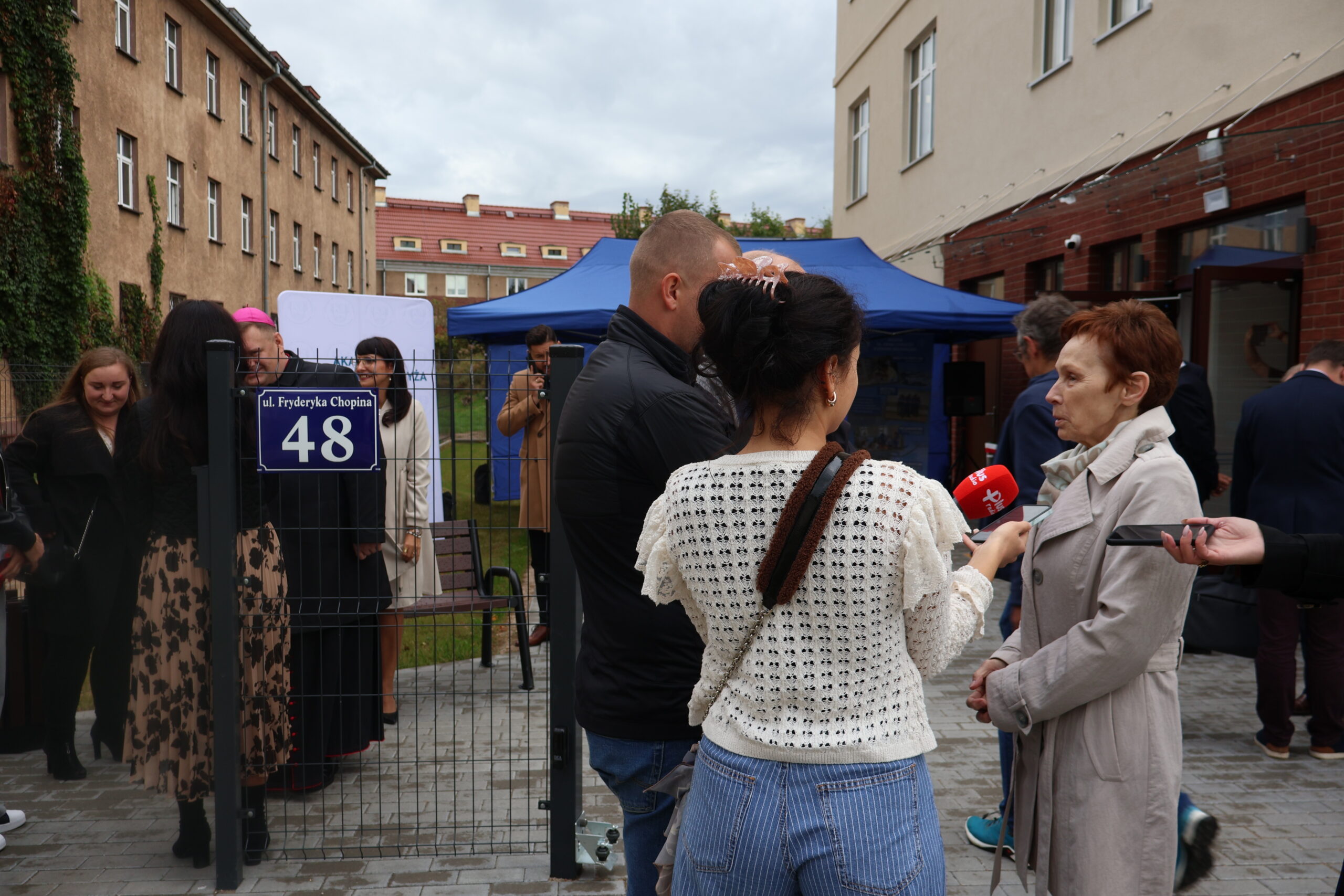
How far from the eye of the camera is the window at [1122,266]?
9500mm

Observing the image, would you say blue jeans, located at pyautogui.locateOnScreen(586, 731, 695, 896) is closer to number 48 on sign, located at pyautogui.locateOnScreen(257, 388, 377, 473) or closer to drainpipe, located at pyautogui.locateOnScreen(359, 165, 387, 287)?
number 48 on sign, located at pyautogui.locateOnScreen(257, 388, 377, 473)

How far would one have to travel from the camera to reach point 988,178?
12.9 meters

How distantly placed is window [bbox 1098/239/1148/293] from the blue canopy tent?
1024mm

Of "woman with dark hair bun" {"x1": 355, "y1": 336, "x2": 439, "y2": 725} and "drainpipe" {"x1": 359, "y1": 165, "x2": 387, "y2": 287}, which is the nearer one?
"woman with dark hair bun" {"x1": 355, "y1": 336, "x2": 439, "y2": 725}

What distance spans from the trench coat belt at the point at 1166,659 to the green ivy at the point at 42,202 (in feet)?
55.5

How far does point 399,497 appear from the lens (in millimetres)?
3959

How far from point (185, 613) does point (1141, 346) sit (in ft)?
10.9

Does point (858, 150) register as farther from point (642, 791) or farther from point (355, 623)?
point (642, 791)

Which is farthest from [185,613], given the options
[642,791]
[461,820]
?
[642,791]

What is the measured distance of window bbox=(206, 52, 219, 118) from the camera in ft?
80.3

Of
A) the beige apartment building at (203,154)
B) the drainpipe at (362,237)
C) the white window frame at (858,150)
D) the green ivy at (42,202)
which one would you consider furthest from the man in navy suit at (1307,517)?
the drainpipe at (362,237)

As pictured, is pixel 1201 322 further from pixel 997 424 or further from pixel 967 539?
pixel 967 539

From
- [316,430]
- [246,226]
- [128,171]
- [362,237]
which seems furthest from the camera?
[362,237]

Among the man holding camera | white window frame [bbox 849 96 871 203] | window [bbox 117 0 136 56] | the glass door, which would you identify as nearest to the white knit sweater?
the man holding camera
